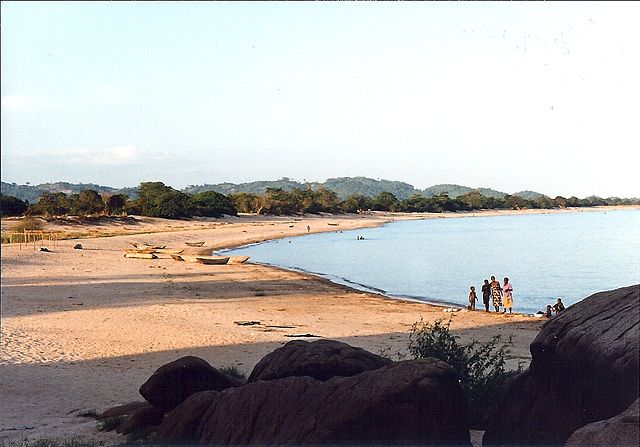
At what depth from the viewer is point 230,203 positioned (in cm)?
9150

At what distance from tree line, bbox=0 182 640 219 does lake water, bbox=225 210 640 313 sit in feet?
55.9

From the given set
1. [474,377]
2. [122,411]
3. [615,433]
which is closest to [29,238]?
[122,411]

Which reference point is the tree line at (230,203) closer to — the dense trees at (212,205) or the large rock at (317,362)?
the dense trees at (212,205)

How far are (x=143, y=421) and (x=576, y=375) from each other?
5.03 m

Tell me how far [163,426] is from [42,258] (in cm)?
3039

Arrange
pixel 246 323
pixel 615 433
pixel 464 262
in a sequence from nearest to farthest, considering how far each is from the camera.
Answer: pixel 615 433 < pixel 246 323 < pixel 464 262

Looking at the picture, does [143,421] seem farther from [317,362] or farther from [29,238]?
[29,238]

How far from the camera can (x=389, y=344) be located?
16.3m

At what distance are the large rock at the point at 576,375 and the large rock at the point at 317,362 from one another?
1.49m

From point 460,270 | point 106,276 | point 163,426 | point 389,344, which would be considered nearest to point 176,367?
point 163,426

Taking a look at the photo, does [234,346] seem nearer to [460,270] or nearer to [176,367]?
[176,367]

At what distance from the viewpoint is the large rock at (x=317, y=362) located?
300 inches

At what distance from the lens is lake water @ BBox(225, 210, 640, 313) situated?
34438mm

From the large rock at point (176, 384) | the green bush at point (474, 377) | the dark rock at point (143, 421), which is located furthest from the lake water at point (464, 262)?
the dark rock at point (143, 421)
